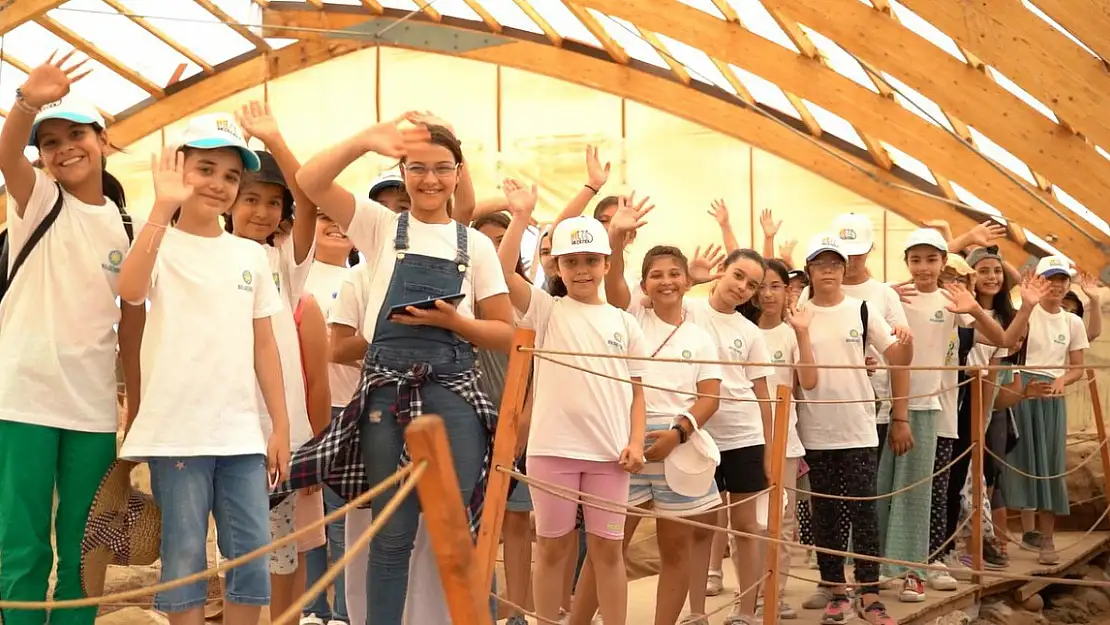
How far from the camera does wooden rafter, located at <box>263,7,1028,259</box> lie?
12.3 m

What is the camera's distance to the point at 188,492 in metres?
3.13

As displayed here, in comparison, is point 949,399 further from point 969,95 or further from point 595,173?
point 969,95

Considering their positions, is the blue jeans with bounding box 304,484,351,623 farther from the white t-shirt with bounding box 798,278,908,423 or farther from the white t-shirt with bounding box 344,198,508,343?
the white t-shirt with bounding box 798,278,908,423

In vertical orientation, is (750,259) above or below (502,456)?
above

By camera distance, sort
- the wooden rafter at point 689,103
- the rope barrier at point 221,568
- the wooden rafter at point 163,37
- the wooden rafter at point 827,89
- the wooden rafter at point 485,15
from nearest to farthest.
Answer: the rope barrier at point 221,568, the wooden rafter at point 827,89, the wooden rafter at point 163,37, the wooden rafter at point 689,103, the wooden rafter at point 485,15

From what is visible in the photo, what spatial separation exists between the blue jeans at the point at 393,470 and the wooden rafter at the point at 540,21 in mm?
9494

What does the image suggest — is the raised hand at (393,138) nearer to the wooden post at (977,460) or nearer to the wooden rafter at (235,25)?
the wooden post at (977,460)

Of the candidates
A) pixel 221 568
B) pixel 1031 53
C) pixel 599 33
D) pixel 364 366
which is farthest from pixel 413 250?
pixel 599 33

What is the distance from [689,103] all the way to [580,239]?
8.92m

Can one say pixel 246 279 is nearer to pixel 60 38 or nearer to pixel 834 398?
Answer: pixel 834 398

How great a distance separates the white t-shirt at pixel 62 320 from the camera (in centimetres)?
320

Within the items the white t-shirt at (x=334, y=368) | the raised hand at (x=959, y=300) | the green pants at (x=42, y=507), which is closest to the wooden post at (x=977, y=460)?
the raised hand at (x=959, y=300)

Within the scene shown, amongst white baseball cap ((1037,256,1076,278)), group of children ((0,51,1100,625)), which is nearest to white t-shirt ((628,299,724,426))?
group of children ((0,51,1100,625))

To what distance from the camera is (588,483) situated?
404 cm
